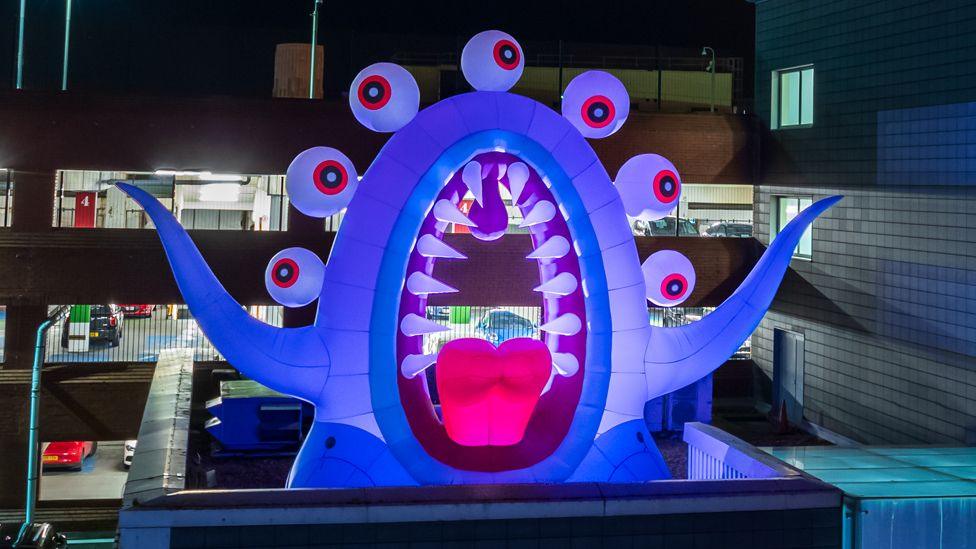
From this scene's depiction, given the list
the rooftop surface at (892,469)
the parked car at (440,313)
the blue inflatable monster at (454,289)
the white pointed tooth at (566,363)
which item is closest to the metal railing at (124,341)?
the parked car at (440,313)

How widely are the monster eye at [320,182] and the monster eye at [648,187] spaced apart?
2.93 meters

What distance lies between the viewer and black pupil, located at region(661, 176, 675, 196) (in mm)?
10359

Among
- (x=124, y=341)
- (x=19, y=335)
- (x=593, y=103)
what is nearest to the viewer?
(x=593, y=103)

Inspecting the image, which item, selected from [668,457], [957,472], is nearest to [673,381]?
[957,472]

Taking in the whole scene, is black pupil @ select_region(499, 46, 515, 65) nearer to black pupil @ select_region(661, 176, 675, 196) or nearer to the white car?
black pupil @ select_region(661, 176, 675, 196)

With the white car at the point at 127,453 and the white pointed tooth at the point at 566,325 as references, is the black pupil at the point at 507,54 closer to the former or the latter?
the white pointed tooth at the point at 566,325

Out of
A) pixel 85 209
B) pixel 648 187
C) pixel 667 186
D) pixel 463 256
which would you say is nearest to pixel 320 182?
pixel 463 256

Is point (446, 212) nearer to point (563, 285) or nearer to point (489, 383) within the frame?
point (563, 285)

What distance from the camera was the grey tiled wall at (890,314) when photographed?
14398 mm

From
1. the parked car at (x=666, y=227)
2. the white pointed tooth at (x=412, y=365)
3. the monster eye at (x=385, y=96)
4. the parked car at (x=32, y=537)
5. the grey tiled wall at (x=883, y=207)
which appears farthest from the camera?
the parked car at (x=666, y=227)

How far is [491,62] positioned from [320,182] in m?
2.24

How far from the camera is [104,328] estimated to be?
20.4 metres

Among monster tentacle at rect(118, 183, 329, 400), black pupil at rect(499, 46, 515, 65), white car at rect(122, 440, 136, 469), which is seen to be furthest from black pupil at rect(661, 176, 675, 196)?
A: white car at rect(122, 440, 136, 469)

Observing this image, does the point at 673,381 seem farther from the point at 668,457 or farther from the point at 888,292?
the point at 888,292
